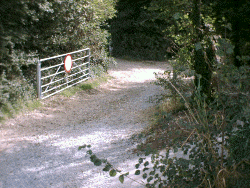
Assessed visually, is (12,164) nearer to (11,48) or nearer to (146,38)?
(11,48)

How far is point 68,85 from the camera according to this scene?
1183 cm

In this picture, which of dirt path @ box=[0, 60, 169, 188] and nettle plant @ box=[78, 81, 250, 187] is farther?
dirt path @ box=[0, 60, 169, 188]

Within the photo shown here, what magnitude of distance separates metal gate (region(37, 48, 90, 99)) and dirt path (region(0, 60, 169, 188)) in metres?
0.53

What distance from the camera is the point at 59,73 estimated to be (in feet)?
36.8

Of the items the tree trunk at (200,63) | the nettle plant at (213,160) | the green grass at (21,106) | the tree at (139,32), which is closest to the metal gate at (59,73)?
the green grass at (21,106)

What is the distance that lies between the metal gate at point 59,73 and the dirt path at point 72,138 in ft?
1.75

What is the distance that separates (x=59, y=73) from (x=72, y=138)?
187 inches

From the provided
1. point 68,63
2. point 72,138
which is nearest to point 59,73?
point 68,63

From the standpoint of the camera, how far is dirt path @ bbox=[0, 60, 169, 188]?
16.2 ft

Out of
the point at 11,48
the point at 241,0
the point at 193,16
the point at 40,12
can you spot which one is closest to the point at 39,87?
the point at 11,48

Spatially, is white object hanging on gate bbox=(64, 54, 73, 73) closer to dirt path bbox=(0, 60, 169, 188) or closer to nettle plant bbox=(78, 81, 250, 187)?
dirt path bbox=(0, 60, 169, 188)

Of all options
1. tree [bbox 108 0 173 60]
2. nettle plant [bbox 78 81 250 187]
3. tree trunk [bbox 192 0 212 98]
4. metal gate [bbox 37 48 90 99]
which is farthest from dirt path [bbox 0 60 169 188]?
tree [bbox 108 0 173 60]

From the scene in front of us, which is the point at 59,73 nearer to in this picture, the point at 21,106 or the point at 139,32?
the point at 21,106

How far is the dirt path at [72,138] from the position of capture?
4945 mm
